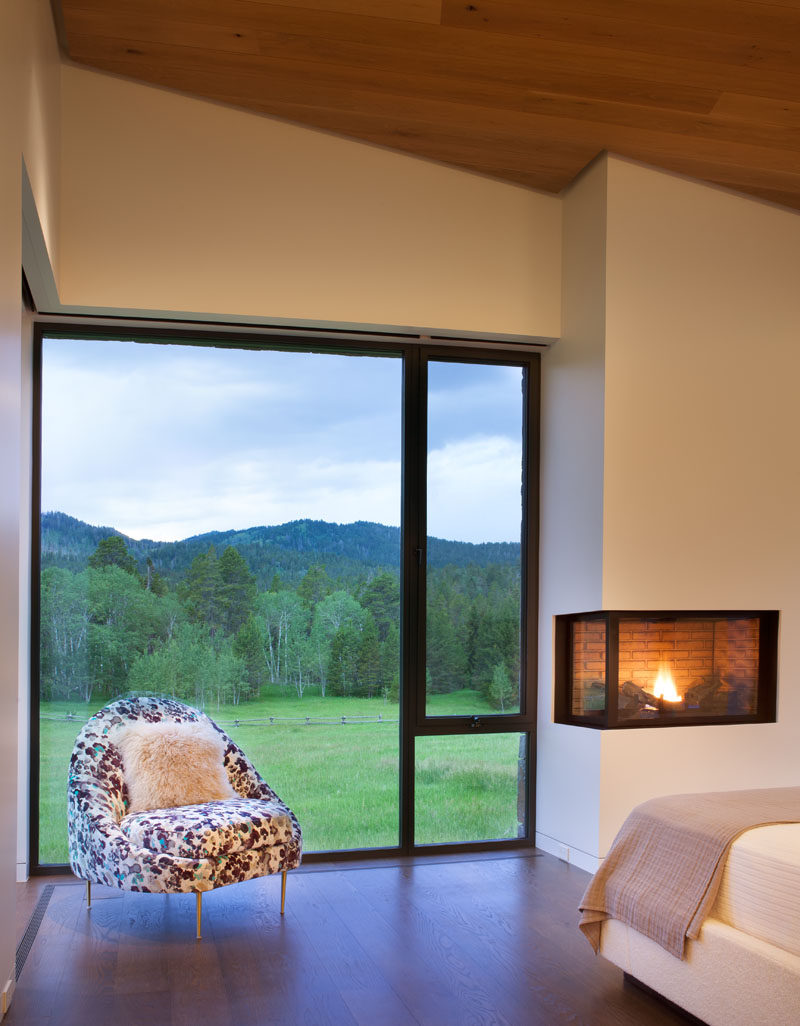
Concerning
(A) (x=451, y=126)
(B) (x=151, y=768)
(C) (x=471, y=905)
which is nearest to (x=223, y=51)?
(A) (x=451, y=126)

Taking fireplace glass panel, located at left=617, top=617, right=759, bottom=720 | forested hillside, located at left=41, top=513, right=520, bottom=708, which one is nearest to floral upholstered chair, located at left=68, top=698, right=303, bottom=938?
forested hillside, located at left=41, top=513, right=520, bottom=708

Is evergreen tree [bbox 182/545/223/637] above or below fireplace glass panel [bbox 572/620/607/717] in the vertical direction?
above

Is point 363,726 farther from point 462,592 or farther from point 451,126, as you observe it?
point 451,126

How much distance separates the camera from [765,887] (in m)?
2.67

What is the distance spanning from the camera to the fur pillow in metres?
3.96

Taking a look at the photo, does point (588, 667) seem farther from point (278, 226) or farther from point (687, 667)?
point (278, 226)

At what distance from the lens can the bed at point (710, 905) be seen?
8.50ft

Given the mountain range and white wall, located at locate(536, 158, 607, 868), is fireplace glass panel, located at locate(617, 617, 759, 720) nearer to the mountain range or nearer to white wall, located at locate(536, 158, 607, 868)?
white wall, located at locate(536, 158, 607, 868)

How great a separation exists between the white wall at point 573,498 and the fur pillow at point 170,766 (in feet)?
5.28

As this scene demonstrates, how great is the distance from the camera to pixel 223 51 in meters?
4.11

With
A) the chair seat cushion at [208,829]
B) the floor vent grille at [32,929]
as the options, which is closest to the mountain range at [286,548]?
the chair seat cushion at [208,829]

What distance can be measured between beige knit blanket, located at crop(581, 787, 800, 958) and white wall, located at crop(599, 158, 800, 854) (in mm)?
1261

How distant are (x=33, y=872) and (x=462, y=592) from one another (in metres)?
2.37

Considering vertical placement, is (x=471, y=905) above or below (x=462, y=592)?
below
